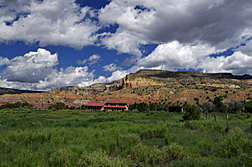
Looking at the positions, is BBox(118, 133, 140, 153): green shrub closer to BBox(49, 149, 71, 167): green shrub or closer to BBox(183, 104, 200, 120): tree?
BBox(49, 149, 71, 167): green shrub

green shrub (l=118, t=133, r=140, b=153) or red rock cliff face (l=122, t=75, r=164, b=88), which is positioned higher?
red rock cliff face (l=122, t=75, r=164, b=88)

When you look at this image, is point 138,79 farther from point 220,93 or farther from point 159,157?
point 159,157

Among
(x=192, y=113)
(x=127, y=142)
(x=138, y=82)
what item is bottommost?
(x=192, y=113)

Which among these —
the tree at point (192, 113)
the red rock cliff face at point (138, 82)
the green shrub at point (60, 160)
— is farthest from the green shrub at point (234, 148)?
the red rock cliff face at point (138, 82)

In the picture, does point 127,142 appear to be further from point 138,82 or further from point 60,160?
point 138,82

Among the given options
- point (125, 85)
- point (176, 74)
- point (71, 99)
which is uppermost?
point (176, 74)

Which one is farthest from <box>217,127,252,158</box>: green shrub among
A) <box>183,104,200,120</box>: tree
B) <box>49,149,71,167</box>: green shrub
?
<box>183,104,200,120</box>: tree

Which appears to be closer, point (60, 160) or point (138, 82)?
point (60, 160)

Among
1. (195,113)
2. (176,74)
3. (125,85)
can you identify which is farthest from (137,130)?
(176,74)

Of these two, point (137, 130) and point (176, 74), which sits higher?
point (176, 74)

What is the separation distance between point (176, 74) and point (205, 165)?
169495 millimetres

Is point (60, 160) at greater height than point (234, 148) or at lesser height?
greater

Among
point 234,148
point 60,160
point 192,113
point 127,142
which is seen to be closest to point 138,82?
point 192,113

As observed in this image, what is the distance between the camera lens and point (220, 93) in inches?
3073
